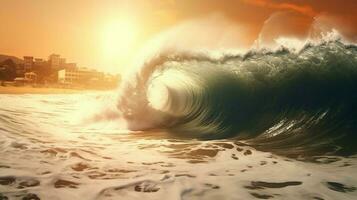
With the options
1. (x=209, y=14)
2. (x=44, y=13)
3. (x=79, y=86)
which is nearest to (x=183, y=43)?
(x=209, y=14)

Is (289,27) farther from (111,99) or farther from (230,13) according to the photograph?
(111,99)

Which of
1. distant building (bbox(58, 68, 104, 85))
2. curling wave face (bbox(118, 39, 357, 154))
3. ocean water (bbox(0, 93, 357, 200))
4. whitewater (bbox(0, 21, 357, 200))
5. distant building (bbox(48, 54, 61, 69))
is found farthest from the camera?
distant building (bbox(58, 68, 104, 85))

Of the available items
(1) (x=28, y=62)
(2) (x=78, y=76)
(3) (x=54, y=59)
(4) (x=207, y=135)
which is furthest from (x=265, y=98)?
(2) (x=78, y=76)

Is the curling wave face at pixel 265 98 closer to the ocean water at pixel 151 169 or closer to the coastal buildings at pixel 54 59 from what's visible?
the ocean water at pixel 151 169

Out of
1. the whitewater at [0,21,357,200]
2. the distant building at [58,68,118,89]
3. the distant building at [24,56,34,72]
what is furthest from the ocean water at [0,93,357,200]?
the distant building at [58,68,118,89]

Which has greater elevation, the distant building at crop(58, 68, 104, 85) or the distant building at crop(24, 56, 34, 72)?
the distant building at crop(24, 56, 34, 72)

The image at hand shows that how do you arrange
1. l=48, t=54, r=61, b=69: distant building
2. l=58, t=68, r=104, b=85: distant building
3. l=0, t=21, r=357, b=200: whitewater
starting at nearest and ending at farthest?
l=0, t=21, r=357, b=200: whitewater
l=48, t=54, r=61, b=69: distant building
l=58, t=68, r=104, b=85: distant building

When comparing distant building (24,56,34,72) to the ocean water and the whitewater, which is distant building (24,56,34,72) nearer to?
the whitewater
